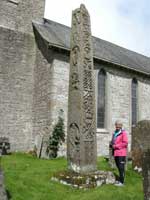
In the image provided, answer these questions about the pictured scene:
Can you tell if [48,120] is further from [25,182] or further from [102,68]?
[25,182]

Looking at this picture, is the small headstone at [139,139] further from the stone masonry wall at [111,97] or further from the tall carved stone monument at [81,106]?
the stone masonry wall at [111,97]

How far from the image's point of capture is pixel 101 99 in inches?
806

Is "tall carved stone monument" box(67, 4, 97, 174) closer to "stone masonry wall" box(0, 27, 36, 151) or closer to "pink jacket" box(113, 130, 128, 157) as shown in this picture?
"pink jacket" box(113, 130, 128, 157)

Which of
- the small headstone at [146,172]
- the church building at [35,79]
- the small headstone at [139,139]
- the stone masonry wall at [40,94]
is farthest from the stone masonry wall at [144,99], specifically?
the small headstone at [146,172]

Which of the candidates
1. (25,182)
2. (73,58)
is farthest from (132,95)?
(25,182)

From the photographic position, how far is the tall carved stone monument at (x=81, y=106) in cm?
847

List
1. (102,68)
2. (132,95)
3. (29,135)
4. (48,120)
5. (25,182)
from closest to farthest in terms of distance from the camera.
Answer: (25,182)
(48,120)
(29,135)
(102,68)
(132,95)

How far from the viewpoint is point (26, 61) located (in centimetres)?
1850

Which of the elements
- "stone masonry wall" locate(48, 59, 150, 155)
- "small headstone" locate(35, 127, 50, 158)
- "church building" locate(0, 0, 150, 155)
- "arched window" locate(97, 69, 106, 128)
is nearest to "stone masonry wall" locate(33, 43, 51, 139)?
"church building" locate(0, 0, 150, 155)

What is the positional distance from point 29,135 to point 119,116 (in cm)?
601

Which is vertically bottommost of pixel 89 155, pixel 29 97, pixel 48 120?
pixel 89 155

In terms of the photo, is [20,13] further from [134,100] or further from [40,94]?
[134,100]

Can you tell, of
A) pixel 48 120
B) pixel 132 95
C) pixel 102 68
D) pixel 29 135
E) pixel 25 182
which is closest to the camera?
pixel 25 182

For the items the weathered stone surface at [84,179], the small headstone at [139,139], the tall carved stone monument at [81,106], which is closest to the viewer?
the weathered stone surface at [84,179]
